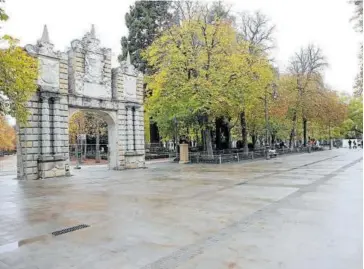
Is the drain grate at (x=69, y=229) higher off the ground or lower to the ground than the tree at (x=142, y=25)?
lower

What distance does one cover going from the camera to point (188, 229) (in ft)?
22.9

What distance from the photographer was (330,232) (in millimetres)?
6504

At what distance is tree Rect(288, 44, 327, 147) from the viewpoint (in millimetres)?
42763

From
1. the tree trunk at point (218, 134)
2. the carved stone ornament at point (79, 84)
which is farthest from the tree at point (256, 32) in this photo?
the carved stone ornament at point (79, 84)

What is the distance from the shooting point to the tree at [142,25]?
40688 mm

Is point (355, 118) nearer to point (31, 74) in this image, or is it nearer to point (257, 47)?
point (257, 47)

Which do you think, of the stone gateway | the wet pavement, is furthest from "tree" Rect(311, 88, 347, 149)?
the wet pavement

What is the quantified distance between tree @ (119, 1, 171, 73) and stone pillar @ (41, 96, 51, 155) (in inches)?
870

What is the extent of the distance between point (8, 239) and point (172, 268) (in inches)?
138

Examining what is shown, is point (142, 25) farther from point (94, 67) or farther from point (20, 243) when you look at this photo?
point (20, 243)

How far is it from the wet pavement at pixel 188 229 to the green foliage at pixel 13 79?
2937 mm

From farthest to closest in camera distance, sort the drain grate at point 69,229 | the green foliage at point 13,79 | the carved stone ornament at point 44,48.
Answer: the carved stone ornament at point 44,48 → the green foliage at point 13,79 → the drain grate at point 69,229

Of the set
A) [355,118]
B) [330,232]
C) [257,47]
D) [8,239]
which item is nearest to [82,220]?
[8,239]

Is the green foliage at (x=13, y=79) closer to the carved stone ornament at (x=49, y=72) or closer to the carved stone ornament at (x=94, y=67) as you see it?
the carved stone ornament at (x=49, y=72)
